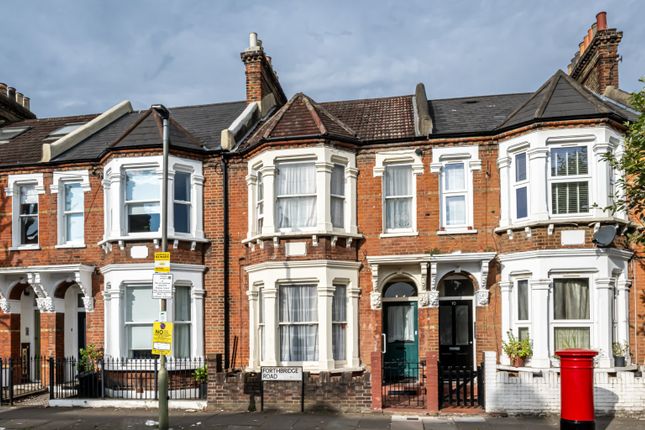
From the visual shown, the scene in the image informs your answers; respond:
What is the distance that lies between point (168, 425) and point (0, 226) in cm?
965

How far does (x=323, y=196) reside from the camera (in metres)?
16.8

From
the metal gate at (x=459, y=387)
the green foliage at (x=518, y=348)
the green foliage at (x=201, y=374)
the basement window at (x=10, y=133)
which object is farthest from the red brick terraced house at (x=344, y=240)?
the basement window at (x=10, y=133)

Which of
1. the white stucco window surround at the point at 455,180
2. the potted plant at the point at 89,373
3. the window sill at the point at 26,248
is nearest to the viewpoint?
the potted plant at the point at 89,373

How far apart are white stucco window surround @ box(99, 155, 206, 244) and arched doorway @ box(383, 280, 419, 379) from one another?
5.45 metres

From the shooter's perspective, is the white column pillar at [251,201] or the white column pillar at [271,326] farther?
the white column pillar at [251,201]

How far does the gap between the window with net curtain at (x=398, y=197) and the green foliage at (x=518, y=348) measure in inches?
151

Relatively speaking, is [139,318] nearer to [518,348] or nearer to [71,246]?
[71,246]

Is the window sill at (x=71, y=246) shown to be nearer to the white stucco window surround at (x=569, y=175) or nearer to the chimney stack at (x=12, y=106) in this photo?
the chimney stack at (x=12, y=106)

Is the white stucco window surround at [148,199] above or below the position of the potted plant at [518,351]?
above

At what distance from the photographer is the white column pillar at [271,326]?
54.1 ft

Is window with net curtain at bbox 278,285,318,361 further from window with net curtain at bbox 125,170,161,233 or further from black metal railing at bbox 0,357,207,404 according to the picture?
window with net curtain at bbox 125,170,161,233

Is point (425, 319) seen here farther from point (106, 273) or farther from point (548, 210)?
point (106, 273)

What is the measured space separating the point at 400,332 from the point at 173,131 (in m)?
8.40

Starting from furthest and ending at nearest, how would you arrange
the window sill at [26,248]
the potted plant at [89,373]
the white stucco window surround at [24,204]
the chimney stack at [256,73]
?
the chimney stack at [256,73] < the white stucco window surround at [24,204] < the window sill at [26,248] < the potted plant at [89,373]
